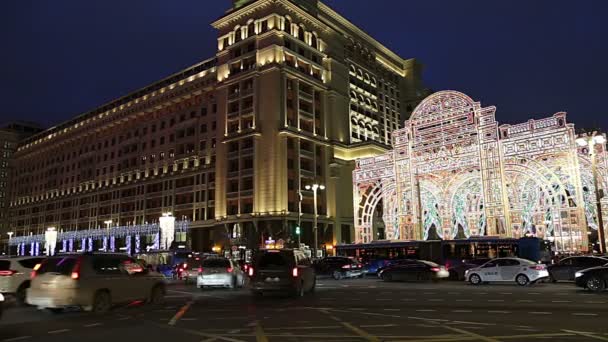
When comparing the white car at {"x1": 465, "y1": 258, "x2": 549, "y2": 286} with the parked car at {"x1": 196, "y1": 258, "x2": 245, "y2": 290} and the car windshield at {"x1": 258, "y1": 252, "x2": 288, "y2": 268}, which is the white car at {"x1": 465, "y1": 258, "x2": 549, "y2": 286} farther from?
the parked car at {"x1": 196, "y1": 258, "x2": 245, "y2": 290}

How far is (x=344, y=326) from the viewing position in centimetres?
1167

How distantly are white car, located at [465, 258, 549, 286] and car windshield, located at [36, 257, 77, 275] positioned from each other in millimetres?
20771

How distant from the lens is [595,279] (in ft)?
65.4

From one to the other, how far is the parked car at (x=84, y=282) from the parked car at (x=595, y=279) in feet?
58.4

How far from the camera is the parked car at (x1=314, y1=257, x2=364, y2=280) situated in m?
35.7

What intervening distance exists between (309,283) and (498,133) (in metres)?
29.9

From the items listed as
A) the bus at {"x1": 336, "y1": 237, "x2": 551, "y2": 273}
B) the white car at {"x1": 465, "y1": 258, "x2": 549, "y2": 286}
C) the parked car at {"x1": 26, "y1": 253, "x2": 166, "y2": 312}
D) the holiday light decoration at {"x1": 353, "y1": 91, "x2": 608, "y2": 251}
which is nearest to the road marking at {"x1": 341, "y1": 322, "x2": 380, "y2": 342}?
the parked car at {"x1": 26, "y1": 253, "x2": 166, "y2": 312}

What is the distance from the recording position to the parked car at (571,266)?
2570 centimetres

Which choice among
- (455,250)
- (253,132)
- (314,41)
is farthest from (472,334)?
(314,41)

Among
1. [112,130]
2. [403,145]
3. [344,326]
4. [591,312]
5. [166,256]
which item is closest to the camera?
[344,326]

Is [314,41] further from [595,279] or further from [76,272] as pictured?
[76,272]

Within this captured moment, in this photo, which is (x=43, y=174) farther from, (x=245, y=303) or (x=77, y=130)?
(x=245, y=303)

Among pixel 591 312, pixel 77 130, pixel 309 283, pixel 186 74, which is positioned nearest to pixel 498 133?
pixel 309 283

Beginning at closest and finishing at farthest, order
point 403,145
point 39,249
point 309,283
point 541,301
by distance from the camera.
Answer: point 541,301
point 309,283
point 403,145
point 39,249
